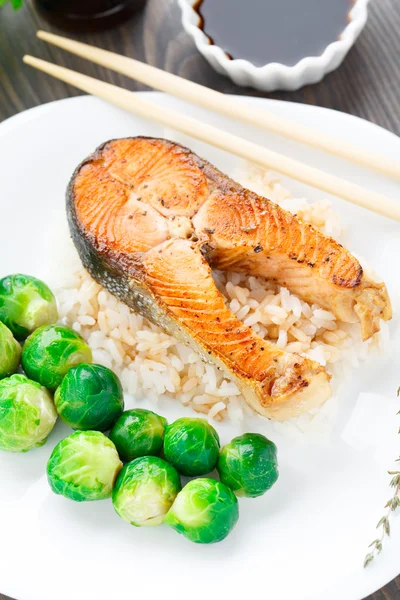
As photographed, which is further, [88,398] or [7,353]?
[7,353]

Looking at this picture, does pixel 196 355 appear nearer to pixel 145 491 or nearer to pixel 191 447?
pixel 191 447

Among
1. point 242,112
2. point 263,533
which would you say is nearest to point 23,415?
point 263,533

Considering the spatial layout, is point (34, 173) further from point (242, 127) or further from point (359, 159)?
point (359, 159)

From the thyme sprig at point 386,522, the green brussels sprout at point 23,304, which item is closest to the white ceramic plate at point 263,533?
the thyme sprig at point 386,522

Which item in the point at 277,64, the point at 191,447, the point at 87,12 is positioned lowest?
the point at 191,447

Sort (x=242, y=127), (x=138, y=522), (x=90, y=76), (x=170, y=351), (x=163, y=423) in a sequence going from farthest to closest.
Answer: (x=90, y=76) → (x=242, y=127) → (x=170, y=351) → (x=163, y=423) → (x=138, y=522)

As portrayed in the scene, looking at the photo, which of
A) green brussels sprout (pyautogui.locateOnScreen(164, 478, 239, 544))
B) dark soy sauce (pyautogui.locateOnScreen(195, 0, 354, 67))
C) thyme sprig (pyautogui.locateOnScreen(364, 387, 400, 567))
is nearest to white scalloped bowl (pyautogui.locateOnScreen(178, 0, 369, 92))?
dark soy sauce (pyautogui.locateOnScreen(195, 0, 354, 67))

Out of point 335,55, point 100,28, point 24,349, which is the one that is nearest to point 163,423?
point 24,349
